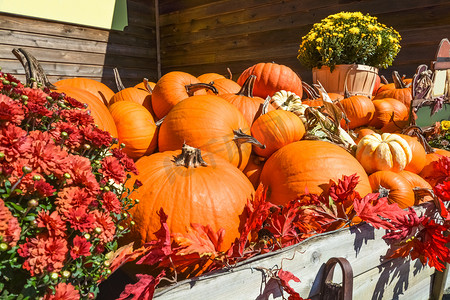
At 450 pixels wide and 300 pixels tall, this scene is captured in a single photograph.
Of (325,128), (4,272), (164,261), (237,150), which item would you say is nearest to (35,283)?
(4,272)

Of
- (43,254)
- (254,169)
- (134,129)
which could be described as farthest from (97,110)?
(43,254)

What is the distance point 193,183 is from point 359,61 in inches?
82.6

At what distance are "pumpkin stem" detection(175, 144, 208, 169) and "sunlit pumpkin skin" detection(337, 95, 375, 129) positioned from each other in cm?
130

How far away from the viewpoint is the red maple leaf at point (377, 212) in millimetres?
1054

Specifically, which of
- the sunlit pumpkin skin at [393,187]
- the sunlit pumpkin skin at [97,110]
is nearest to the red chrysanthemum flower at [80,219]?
the sunlit pumpkin skin at [97,110]

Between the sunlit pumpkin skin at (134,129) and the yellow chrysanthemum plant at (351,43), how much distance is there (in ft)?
5.28

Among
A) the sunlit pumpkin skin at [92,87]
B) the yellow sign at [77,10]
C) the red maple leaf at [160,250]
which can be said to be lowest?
the red maple leaf at [160,250]

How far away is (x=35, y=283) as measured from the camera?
543 millimetres

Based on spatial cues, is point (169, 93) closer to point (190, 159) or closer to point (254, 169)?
point (254, 169)

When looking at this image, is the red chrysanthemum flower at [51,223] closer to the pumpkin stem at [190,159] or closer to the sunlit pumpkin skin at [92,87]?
the pumpkin stem at [190,159]

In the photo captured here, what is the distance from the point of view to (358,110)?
7.07 ft

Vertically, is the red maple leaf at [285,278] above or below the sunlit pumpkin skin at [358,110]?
below

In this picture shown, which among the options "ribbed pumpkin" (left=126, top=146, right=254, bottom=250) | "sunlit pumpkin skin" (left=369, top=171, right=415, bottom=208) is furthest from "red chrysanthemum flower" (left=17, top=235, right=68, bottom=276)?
"sunlit pumpkin skin" (left=369, top=171, right=415, bottom=208)

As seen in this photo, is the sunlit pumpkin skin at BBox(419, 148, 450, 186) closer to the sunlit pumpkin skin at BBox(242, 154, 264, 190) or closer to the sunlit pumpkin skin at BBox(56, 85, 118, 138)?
the sunlit pumpkin skin at BBox(242, 154, 264, 190)
